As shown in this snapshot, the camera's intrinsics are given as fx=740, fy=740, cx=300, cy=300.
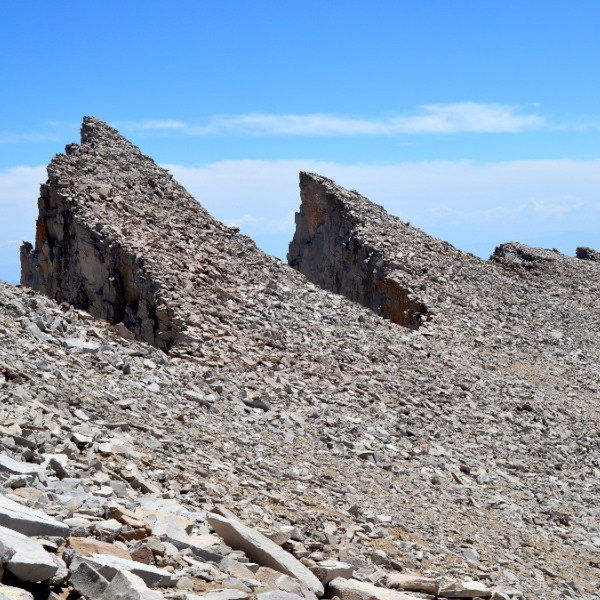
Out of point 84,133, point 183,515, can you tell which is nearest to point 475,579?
point 183,515

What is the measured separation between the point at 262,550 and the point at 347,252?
2238cm

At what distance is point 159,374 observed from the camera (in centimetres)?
1402

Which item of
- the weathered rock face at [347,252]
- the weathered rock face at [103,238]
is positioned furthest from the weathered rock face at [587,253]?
the weathered rock face at [103,238]

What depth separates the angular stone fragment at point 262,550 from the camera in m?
7.33

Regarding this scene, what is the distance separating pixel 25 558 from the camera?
5105 millimetres

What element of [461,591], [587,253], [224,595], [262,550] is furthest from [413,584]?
[587,253]

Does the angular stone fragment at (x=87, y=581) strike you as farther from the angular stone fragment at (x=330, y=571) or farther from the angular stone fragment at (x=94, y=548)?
the angular stone fragment at (x=330, y=571)

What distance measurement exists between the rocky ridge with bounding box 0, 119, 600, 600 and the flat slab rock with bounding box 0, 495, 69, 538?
149mm

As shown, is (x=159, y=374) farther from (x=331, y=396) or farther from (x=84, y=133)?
(x=84, y=133)

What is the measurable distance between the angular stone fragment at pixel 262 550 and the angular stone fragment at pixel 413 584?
1420mm

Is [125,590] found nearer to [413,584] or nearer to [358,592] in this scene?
[358,592]

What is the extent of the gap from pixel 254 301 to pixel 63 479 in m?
11.8

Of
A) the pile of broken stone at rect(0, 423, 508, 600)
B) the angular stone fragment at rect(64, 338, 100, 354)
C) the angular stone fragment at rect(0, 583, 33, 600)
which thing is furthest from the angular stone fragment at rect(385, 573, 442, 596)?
the angular stone fragment at rect(64, 338, 100, 354)

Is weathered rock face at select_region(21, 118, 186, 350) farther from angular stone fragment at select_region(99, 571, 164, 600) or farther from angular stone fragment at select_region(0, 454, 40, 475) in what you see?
angular stone fragment at select_region(99, 571, 164, 600)
